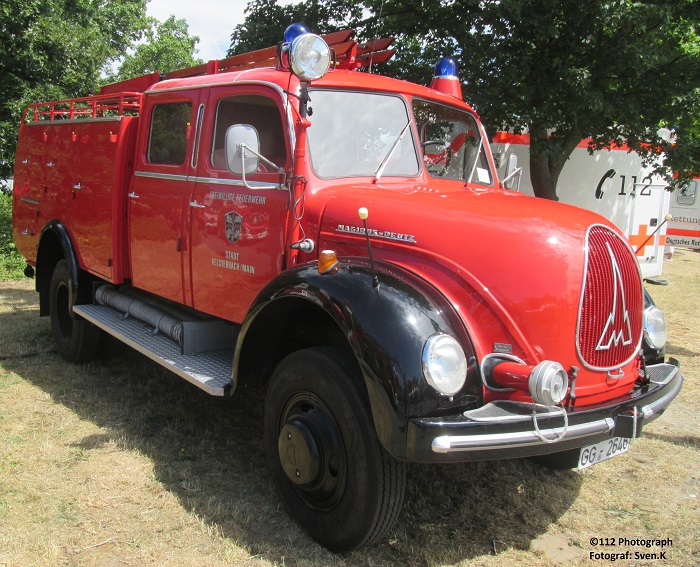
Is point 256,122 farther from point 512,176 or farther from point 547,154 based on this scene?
point 547,154

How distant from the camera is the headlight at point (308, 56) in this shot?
→ 3137 millimetres

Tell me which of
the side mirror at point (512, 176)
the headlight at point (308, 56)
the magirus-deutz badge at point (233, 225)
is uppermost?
the headlight at point (308, 56)

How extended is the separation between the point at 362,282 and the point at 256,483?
153 cm

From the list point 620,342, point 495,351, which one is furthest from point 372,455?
point 620,342

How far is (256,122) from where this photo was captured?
12.6ft

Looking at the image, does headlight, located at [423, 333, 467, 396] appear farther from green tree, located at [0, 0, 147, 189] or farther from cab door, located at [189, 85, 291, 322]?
green tree, located at [0, 0, 147, 189]

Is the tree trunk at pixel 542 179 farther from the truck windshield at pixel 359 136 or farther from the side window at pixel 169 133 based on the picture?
the side window at pixel 169 133

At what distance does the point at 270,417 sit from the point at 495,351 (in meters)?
1.23

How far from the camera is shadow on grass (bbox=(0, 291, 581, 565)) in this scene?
3135 mm

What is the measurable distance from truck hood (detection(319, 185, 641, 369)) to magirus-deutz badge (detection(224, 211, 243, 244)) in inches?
40.9

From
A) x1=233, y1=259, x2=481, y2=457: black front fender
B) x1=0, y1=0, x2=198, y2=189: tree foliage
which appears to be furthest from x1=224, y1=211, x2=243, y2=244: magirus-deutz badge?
x1=0, y1=0, x2=198, y2=189: tree foliage

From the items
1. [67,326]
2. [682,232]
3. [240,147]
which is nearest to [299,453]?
[240,147]

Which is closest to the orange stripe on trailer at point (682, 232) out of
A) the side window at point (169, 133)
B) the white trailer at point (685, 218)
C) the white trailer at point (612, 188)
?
the white trailer at point (685, 218)

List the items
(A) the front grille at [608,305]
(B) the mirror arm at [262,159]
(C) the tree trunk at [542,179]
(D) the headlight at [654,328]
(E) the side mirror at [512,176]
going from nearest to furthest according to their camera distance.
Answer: (A) the front grille at [608,305] < (B) the mirror arm at [262,159] < (D) the headlight at [654,328] < (E) the side mirror at [512,176] < (C) the tree trunk at [542,179]
